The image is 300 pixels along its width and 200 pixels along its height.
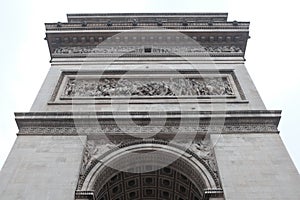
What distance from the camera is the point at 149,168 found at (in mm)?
12305

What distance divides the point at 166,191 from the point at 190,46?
6715 mm

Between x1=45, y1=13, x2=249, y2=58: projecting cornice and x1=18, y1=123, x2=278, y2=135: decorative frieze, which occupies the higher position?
x1=45, y1=13, x2=249, y2=58: projecting cornice

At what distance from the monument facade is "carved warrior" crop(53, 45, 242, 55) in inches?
1.7

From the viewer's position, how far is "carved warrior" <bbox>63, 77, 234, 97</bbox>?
47.0 feet

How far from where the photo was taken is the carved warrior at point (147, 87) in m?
14.3

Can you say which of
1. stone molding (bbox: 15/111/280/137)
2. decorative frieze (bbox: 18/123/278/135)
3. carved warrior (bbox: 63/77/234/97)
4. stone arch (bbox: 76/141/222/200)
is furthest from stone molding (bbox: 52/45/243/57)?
stone arch (bbox: 76/141/222/200)

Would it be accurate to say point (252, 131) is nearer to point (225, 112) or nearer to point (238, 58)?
point (225, 112)

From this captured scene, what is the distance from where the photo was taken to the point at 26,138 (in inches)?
478

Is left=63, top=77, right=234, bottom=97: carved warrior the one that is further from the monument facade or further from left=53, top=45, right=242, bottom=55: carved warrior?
left=53, top=45, right=242, bottom=55: carved warrior

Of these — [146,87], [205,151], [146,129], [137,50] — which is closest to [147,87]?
[146,87]

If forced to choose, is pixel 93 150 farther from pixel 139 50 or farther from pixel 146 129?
pixel 139 50

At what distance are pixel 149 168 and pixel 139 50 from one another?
6.24 metres

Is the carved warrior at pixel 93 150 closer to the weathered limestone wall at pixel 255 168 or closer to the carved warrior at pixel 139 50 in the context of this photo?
the weathered limestone wall at pixel 255 168

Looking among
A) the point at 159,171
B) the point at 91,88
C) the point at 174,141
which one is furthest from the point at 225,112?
the point at 91,88
